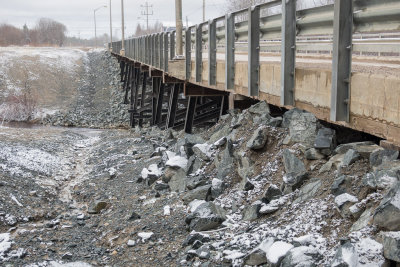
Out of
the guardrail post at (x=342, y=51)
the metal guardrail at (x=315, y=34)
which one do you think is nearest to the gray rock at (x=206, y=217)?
the metal guardrail at (x=315, y=34)

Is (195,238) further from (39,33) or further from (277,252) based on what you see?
(39,33)

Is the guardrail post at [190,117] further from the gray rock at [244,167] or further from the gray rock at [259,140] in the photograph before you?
the gray rock at [259,140]

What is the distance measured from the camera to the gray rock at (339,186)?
4.97 meters

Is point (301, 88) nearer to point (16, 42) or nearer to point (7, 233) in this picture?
point (7, 233)

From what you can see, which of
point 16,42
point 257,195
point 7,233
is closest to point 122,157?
point 7,233

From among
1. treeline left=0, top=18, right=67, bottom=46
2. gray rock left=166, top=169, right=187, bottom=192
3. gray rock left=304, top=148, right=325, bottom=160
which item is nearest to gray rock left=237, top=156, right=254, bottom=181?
gray rock left=304, top=148, right=325, bottom=160

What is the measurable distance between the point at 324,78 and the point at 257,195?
79.1 inches

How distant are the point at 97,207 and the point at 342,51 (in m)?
6.23

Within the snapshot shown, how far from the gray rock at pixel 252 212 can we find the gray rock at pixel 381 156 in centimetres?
156

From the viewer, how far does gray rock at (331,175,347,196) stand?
4.97 m

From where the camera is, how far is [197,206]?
717 cm

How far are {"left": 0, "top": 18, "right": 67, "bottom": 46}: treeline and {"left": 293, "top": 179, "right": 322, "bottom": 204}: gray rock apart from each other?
104220 millimetres

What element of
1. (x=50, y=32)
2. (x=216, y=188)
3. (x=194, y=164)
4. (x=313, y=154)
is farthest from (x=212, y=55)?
(x=50, y=32)

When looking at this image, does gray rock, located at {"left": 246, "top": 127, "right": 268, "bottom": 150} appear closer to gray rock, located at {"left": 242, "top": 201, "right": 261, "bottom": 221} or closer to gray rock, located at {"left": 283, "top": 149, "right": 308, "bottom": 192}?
gray rock, located at {"left": 283, "top": 149, "right": 308, "bottom": 192}
